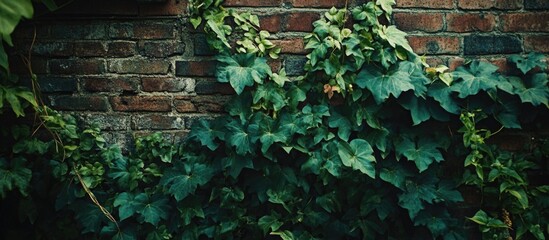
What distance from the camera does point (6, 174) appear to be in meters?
2.23

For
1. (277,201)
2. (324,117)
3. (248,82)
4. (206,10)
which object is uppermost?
(206,10)

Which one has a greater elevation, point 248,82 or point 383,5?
point 383,5

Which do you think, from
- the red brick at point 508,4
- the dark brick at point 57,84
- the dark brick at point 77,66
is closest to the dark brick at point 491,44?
the red brick at point 508,4

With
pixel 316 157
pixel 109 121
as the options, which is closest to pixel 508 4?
pixel 316 157

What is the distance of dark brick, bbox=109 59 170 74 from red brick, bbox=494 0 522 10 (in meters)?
1.42

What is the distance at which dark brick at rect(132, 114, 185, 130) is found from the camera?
94.1 inches

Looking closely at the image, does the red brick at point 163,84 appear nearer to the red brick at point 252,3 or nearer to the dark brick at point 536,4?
the red brick at point 252,3

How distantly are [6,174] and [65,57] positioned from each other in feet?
A: 1.76

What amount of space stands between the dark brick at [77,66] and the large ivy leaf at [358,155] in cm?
107

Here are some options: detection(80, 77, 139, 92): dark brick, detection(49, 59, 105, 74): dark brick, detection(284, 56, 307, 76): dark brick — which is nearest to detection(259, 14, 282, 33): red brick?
detection(284, 56, 307, 76): dark brick

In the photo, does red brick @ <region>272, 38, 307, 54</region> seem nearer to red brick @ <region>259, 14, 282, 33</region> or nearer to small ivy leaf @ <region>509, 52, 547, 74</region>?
red brick @ <region>259, 14, 282, 33</region>

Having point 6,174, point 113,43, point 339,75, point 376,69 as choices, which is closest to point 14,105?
point 6,174

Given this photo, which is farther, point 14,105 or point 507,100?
point 507,100

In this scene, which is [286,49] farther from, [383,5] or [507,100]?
[507,100]
